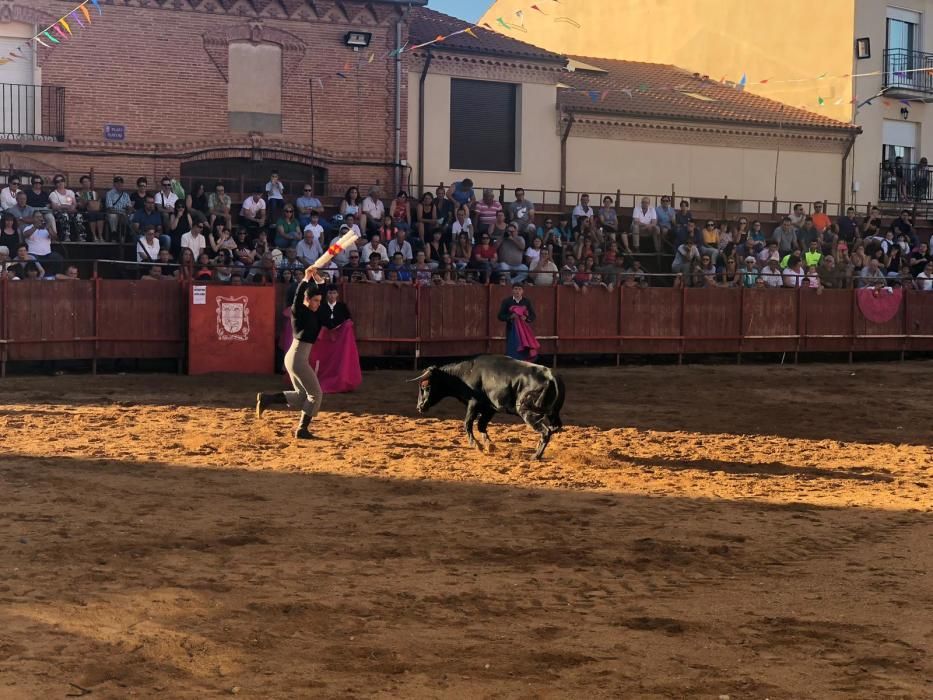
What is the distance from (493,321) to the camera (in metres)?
22.1

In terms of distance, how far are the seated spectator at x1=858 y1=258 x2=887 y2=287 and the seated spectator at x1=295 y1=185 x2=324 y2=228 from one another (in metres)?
11.8

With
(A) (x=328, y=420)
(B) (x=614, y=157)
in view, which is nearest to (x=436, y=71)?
(B) (x=614, y=157)

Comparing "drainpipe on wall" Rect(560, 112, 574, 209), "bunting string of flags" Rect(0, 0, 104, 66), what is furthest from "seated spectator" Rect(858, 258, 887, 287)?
"bunting string of flags" Rect(0, 0, 104, 66)

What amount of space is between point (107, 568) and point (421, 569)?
1.95m

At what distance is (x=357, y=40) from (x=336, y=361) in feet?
39.1

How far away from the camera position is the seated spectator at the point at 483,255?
74.1 feet

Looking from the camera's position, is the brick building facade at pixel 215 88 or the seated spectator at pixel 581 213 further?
the seated spectator at pixel 581 213

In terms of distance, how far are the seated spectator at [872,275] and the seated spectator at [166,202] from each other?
47.4 feet

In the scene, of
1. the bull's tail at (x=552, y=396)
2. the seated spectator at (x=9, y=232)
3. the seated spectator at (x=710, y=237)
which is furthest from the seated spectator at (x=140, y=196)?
the seated spectator at (x=710, y=237)

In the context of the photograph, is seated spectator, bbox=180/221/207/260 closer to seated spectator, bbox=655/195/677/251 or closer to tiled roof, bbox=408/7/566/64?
tiled roof, bbox=408/7/566/64

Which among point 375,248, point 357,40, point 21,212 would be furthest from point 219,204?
point 357,40

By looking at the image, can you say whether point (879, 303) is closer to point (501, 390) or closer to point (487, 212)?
point (487, 212)

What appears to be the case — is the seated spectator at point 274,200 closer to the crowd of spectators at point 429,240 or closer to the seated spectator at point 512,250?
the crowd of spectators at point 429,240

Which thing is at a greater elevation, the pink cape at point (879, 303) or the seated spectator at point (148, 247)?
the seated spectator at point (148, 247)
